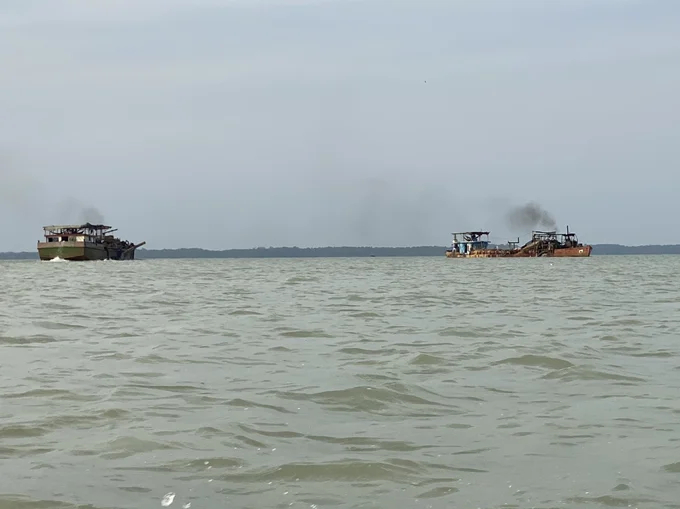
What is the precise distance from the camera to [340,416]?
6.36 metres

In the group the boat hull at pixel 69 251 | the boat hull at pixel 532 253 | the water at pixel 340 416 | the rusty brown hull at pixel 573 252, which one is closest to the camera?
the water at pixel 340 416

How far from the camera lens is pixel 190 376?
27.2 feet

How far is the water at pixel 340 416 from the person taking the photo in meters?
4.43

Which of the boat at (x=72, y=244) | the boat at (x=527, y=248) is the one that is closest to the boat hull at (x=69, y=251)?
the boat at (x=72, y=244)

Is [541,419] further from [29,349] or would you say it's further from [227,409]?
[29,349]

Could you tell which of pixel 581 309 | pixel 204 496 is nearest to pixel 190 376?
pixel 204 496

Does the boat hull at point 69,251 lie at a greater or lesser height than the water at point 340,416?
greater

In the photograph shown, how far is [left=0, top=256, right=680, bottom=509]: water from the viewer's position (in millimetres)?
4434

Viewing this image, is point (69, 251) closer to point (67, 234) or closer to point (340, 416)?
point (67, 234)

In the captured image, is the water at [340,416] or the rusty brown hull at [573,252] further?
the rusty brown hull at [573,252]

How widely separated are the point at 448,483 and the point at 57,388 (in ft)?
14.3

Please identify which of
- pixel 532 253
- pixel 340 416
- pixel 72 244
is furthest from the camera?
pixel 532 253

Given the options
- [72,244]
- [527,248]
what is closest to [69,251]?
[72,244]

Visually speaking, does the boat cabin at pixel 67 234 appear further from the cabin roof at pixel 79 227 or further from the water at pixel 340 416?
the water at pixel 340 416
